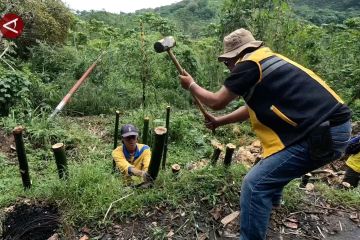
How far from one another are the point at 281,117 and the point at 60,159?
7.37 feet

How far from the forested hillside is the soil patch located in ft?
0.07

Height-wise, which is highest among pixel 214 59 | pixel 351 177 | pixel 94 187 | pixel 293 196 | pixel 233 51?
pixel 233 51

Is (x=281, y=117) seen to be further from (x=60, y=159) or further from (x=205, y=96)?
(x=60, y=159)

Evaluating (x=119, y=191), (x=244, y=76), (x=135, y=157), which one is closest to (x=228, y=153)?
(x=119, y=191)

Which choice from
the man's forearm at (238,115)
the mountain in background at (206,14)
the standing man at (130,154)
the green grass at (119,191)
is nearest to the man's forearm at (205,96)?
the man's forearm at (238,115)

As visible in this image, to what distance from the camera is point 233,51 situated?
286 centimetres

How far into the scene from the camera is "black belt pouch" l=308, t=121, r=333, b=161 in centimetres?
257

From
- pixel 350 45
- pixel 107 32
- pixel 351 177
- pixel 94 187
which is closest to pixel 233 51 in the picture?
pixel 94 187

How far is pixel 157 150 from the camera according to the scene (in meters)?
3.49

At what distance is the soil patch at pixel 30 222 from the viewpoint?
11.1ft

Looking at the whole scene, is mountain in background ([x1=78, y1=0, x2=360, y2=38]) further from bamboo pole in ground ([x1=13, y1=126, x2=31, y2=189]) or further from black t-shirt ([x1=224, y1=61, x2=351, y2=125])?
black t-shirt ([x1=224, y1=61, x2=351, y2=125])

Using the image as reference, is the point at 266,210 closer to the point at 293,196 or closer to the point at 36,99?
the point at 293,196

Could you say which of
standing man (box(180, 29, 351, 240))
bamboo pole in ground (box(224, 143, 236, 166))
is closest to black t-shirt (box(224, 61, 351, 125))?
standing man (box(180, 29, 351, 240))

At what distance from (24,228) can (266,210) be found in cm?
217
